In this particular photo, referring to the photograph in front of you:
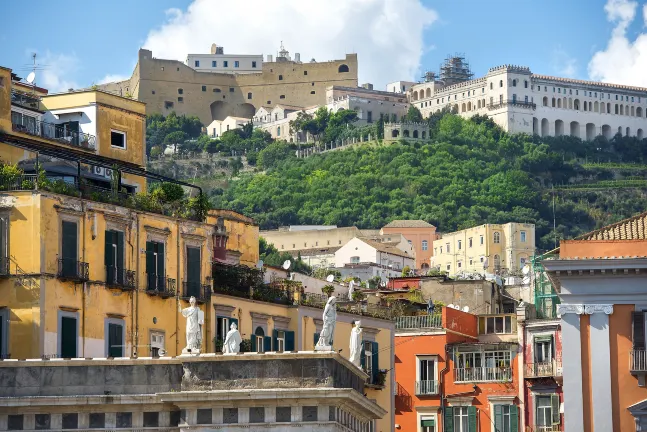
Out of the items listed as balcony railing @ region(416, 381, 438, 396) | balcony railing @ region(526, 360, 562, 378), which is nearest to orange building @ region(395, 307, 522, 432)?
balcony railing @ region(416, 381, 438, 396)

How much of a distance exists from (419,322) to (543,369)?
5.51m

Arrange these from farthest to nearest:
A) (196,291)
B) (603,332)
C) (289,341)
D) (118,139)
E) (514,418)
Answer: (514,418) → (118,139) → (289,341) → (603,332) → (196,291)


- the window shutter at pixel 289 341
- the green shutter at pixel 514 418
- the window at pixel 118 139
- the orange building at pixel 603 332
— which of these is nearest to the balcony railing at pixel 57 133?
the window at pixel 118 139

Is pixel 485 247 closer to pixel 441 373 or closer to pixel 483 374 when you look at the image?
pixel 441 373

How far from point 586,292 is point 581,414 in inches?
137

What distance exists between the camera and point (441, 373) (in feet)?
218

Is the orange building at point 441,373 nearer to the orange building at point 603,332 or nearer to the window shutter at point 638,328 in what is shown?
the orange building at point 603,332

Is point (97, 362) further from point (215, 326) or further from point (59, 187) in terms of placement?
point (215, 326)

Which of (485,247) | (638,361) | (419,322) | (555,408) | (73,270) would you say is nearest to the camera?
(73,270)

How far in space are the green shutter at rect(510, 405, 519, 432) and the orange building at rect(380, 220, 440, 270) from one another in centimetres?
11870

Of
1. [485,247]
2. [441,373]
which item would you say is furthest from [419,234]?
[441,373]

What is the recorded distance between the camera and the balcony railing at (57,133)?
168 feet

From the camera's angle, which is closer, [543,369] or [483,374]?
[543,369]

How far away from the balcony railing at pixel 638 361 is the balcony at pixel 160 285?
12982 millimetres
